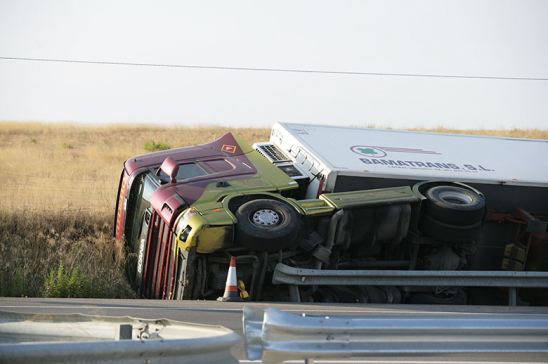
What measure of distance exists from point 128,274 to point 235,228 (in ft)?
8.69

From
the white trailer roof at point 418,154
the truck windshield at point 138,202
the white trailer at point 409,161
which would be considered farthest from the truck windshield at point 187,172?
the white trailer roof at point 418,154

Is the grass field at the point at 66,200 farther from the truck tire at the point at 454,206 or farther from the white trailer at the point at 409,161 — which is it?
the truck tire at the point at 454,206

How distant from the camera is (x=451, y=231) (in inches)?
433

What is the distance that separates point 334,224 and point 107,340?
5642 mm

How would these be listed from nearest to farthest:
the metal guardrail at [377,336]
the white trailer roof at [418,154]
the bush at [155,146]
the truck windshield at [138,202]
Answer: the metal guardrail at [377,336] → the truck windshield at [138,202] → the white trailer roof at [418,154] → the bush at [155,146]

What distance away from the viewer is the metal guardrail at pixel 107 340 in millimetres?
4797

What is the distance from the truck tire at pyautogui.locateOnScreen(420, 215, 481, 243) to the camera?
36.0 feet

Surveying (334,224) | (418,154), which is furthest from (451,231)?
(418,154)

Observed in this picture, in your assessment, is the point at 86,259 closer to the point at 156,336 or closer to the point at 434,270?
the point at 434,270

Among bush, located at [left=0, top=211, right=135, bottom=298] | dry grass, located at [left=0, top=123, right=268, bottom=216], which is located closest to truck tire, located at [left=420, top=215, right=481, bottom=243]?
bush, located at [left=0, top=211, right=135, bottom=298]

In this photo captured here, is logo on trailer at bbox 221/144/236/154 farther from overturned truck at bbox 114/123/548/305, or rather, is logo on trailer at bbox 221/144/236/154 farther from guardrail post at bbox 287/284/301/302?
guardrail post at bbox 287/284/301/302

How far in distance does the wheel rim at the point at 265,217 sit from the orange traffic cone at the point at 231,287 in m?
0.51

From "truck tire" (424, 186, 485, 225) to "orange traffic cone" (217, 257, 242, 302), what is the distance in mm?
2497

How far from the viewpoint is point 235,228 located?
33.4 feet
